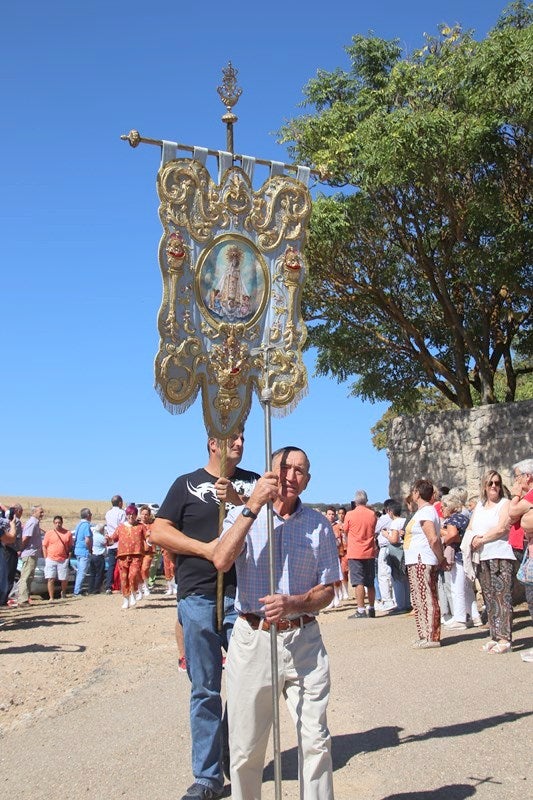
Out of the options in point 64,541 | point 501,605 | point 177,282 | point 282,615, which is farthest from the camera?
point 64,541

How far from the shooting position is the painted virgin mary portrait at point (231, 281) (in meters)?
6.73

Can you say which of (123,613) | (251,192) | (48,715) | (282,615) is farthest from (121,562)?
(282,615)

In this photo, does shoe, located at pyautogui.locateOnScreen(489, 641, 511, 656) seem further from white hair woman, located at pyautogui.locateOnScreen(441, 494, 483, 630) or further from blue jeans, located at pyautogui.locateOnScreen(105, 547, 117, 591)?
blue jeans, located at pyautogui.locateOnScreen(105, 547, 117, 591)

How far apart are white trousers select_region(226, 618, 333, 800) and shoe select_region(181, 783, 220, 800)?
30.5 inches

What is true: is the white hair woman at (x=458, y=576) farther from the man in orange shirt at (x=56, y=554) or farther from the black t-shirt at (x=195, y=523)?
the man in orange shirt at (x=56, y=554)

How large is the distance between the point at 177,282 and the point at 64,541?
540 inches

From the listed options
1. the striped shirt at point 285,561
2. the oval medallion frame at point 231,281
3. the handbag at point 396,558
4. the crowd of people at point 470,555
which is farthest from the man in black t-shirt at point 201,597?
the handbag at point 396,558

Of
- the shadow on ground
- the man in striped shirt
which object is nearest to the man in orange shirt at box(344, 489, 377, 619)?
the shadow on ground

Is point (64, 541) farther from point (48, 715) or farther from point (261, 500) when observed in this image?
point (261, 500)

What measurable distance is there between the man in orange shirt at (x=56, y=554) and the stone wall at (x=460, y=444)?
775cm

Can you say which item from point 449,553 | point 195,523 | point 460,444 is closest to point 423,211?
point 460,444

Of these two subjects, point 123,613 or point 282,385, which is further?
point 123,613

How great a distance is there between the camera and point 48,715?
7652 mm

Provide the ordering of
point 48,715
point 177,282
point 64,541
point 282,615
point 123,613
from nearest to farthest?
point 282,615 → point 177,282 → point 48,715 → point 123,613 → point 64,541
